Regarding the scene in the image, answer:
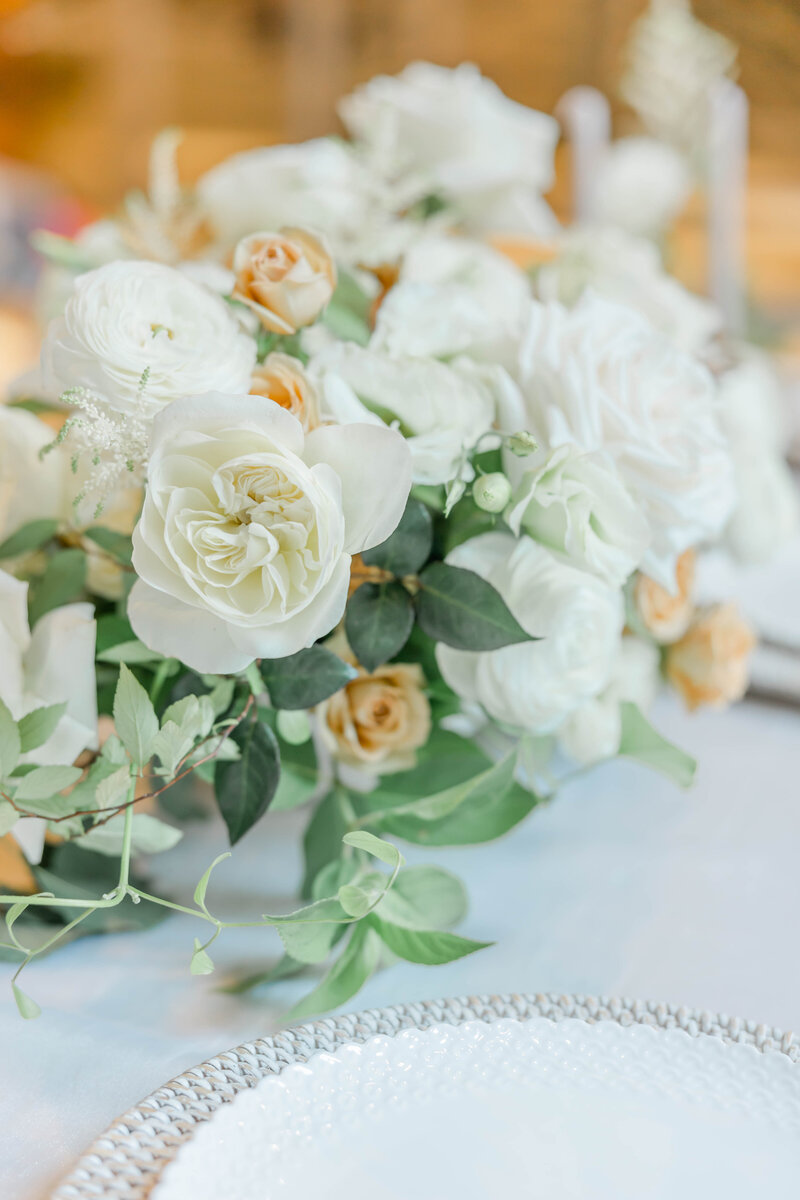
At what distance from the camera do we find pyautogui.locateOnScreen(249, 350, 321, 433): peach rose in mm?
425

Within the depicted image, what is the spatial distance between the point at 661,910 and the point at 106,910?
275 millimetres

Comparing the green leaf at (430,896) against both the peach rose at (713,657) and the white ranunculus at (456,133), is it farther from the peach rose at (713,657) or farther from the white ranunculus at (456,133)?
the white ranunculus at (456,133)

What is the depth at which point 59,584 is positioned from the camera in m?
0.50

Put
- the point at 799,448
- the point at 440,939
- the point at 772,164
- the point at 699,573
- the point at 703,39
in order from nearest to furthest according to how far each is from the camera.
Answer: the point at 440,939 < the point at 699,573 < the point at 799,448 < the point at 703,39 < the point at 772,164

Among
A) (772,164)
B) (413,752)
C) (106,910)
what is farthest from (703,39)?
(106,910)

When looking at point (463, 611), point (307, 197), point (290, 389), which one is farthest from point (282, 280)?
point (307, 197)

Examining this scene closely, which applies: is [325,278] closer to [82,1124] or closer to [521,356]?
[521,356]

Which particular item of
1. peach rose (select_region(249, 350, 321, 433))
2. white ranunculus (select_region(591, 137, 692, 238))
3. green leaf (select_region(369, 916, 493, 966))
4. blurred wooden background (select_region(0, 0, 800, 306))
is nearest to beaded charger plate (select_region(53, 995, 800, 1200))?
green leaf (select_region(369, 916, 493, 966))

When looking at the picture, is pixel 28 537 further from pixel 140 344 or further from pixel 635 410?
pixel 635 410

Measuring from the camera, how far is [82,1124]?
37 centimetres

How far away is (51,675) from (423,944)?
194 millimetres

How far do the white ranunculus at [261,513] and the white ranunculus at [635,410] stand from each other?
0.40ft

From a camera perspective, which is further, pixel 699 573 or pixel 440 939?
pixel 699 573

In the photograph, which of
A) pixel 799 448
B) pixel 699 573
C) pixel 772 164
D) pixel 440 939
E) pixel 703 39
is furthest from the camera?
pixel 772 164
